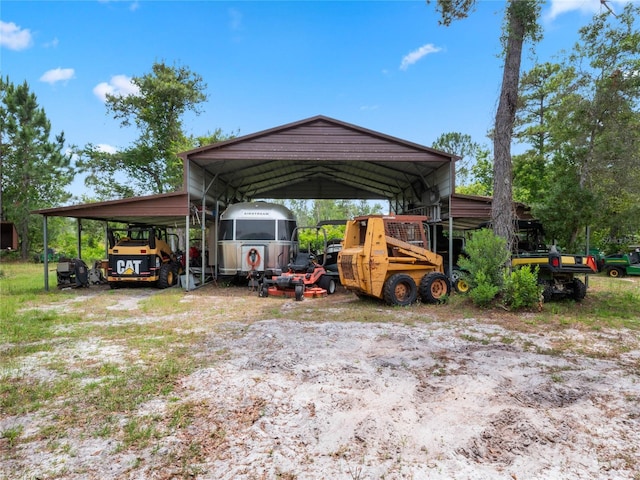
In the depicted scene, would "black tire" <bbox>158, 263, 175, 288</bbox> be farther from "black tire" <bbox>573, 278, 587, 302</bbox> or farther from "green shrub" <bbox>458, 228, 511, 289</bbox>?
"black tire" <bbox>573, 278, 587, 302</bbox>

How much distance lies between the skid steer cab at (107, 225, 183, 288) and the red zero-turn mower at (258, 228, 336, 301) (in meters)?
4.45

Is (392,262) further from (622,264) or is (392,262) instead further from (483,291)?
(622,264)

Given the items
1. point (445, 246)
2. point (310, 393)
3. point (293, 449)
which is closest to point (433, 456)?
point (293, 449)

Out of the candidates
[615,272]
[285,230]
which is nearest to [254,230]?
[285,230]

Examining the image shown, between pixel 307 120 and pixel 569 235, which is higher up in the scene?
pixel 307 120

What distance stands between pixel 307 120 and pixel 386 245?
5426 mm

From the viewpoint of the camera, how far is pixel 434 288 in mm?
10625

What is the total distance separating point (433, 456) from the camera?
3.17 meters

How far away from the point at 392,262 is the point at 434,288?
150cm

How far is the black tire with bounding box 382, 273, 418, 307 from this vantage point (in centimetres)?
1000

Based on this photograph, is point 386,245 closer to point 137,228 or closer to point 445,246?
point 445,246

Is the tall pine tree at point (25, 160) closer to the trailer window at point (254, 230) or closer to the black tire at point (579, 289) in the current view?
the trailer window at point (254, 230)

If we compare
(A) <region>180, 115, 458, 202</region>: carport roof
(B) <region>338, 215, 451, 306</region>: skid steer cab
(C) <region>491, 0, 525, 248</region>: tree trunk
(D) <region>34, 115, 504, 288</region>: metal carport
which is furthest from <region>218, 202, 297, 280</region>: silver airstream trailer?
(C) <region>491, 0, 525, 248</region>: tree trunk

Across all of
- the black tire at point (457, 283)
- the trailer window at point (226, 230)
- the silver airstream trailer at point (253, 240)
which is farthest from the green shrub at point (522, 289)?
the trailer window at point (226, 230)
